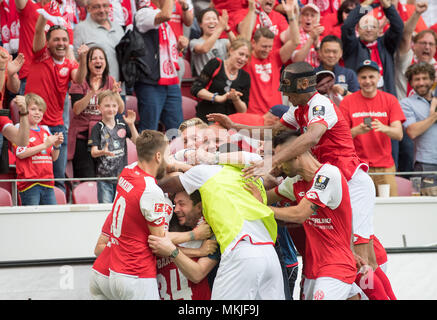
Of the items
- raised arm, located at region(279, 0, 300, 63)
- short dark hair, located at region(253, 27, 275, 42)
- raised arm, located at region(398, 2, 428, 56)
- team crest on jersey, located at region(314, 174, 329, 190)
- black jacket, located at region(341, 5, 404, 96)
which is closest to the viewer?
team crest on jersey, located at region(314, 174, 329, 190)

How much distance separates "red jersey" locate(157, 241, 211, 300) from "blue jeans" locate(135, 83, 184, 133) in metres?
3.32

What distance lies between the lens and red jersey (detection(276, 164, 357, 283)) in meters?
4.78

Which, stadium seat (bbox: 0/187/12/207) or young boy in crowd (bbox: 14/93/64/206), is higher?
young boy in crowd (bbox: 14/93/64/206)

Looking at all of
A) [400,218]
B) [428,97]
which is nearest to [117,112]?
[400,218]

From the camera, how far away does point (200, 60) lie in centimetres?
912

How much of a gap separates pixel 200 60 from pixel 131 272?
5083 mm

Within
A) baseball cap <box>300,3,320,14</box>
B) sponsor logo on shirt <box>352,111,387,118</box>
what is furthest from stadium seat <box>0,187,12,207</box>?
baseball cap <box>300,3,320,14</box>

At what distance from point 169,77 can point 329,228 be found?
3984 millimetres

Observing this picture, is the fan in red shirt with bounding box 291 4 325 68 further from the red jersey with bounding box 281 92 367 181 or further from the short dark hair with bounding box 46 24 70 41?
the red jersey with bounding box 281 92 367 181

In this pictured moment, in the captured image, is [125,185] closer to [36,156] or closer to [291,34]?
[36,156]

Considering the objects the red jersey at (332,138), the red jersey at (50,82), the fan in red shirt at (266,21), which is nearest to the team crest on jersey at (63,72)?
the red jersey at (50,82)

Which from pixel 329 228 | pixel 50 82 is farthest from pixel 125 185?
pixel 50 82

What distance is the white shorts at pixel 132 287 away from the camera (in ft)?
15.2

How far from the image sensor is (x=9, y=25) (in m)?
8.31
